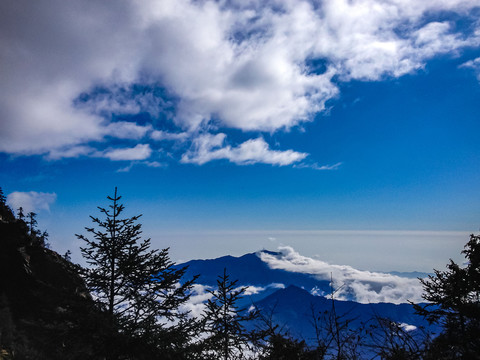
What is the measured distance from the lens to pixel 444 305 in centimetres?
1164

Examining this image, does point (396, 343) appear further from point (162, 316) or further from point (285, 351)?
point (162, 316)

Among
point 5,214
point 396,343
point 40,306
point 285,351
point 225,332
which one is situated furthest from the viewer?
point 5,214

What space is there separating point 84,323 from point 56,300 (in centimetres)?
139

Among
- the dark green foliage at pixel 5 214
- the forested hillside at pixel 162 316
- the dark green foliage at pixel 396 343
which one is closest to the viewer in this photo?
the dark green foliage at pixel 396 343

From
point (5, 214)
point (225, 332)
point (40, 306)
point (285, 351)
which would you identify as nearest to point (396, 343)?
point (285, 351)

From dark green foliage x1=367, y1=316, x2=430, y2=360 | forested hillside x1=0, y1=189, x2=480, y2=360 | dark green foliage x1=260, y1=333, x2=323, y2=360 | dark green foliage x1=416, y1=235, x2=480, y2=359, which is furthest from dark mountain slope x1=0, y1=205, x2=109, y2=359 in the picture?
dark green foliage x1=416, y1=235, x2=480, y2=359

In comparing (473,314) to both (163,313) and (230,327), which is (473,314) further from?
(163,313)

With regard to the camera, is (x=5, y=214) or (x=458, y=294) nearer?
(x=458, y=294)

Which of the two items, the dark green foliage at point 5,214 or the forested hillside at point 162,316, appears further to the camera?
the dark green foliage at point 5,214

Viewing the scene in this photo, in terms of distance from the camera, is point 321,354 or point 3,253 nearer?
point 321,354

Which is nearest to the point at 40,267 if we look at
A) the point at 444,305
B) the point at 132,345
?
the point at 132,345

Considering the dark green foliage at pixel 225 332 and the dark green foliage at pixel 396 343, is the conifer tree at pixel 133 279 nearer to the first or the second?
the dark green foliage at pixel 225 332

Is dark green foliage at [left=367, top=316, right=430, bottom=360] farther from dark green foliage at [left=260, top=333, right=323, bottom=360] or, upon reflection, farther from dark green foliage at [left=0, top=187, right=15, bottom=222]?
dark green foliage at [left=0, top=187, right=15, bottom=222]

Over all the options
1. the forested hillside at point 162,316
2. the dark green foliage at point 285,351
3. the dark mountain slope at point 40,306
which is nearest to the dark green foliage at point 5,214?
the dark mountain slope at point 40,306
